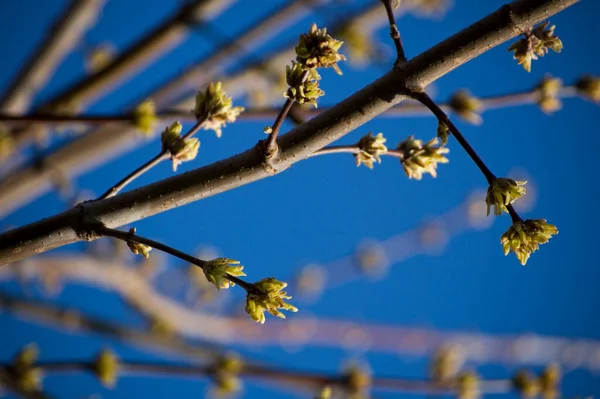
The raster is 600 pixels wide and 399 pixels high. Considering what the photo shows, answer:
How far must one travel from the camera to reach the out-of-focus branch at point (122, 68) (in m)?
3.03

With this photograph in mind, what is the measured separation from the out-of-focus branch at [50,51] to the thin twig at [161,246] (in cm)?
247

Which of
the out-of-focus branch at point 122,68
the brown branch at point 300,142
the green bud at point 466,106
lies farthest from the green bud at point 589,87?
the out-of-focus branch at point 122,68

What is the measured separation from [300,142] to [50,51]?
2699mm

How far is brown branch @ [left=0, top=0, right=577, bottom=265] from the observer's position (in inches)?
44.4

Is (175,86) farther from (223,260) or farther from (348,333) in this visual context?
(348,333)

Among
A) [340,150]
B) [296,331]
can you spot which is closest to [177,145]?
[340,150]

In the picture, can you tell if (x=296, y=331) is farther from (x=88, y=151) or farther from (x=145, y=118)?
(x=145, y=118)

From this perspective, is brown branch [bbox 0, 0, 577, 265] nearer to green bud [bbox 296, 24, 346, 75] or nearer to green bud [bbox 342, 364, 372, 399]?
green bud [bbox 296, 24, 346, 75]

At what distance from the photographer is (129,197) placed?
114 cm

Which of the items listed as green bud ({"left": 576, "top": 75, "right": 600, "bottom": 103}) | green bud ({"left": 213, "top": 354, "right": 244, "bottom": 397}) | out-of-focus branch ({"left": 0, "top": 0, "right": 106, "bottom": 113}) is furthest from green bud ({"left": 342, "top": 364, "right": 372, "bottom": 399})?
out-of-focus branch ({"left": 0, "top": 0, "right": 106, "bottom": 113})

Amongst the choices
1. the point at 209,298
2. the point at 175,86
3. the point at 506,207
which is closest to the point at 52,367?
the point at 506,207

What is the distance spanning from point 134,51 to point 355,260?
11.1 ft

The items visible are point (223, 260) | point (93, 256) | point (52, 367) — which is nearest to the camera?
point (223, 260)

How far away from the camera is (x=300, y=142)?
1.16 metres
